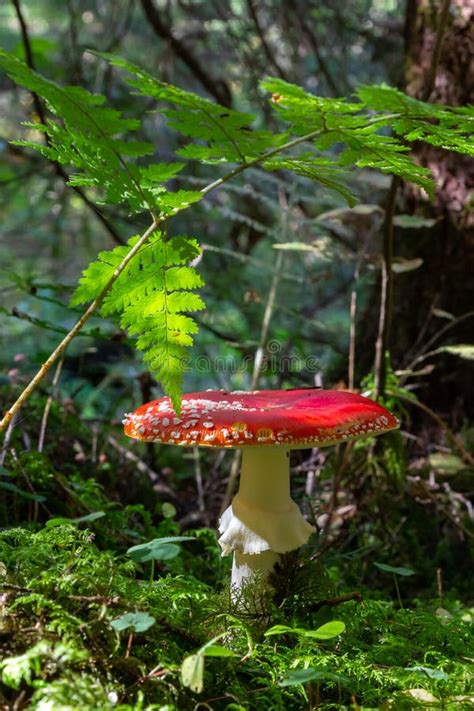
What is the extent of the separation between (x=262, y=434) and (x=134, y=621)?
0.52m

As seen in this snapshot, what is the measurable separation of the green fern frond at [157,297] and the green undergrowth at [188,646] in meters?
0.46

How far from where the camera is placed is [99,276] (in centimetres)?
171

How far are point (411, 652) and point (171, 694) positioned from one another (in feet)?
2.40

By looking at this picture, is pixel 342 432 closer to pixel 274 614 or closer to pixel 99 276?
pixel 274 614

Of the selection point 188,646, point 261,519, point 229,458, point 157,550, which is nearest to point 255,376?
point 229,458

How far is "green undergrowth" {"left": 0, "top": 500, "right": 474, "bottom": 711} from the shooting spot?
124 centimetres

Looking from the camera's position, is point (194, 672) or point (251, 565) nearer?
point (194, 672)

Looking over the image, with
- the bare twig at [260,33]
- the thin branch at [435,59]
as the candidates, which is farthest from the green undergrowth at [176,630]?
the bare twig at [260,33]

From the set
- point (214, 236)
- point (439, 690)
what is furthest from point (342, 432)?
point (214, 236)

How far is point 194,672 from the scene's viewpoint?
119 cm

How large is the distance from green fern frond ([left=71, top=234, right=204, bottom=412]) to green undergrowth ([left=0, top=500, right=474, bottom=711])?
0.46 m

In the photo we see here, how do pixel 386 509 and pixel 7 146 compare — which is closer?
pixel 386 509

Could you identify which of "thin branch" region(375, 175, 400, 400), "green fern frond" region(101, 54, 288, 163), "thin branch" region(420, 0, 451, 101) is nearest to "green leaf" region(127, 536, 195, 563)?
"green fern frond" region(101, 54, 288, 163)

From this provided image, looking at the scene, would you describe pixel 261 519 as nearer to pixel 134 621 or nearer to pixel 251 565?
pixel 251 565
